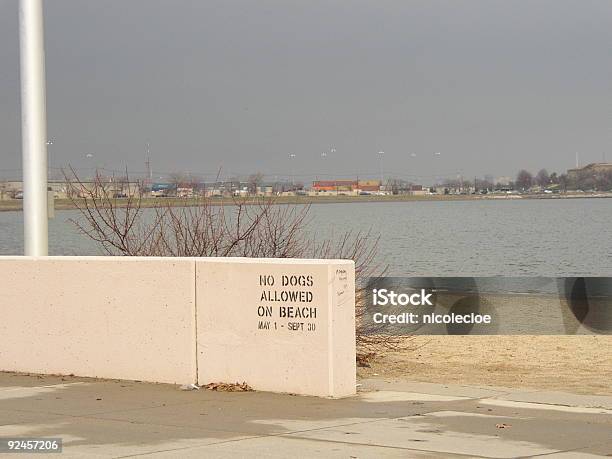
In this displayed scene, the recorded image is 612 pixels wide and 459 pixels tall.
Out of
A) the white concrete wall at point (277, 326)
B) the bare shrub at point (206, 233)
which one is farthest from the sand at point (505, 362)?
the white concrete wall at point (277, 326)

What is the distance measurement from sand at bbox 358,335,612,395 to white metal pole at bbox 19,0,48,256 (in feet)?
14.2

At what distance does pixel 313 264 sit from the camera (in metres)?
11.6

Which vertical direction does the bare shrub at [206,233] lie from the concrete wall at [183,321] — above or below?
above

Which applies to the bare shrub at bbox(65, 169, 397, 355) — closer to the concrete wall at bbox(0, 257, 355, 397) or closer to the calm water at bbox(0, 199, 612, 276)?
the concrete wall at bbox(0, 257, 355, 397)

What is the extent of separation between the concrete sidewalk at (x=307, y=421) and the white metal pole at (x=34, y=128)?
2139 mm

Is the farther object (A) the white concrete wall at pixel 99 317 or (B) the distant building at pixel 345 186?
(B) the distant building at pixel 345 186

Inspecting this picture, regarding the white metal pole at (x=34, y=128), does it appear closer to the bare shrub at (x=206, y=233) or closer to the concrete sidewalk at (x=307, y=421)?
the concrete sidewalk at (x=307, y=421)

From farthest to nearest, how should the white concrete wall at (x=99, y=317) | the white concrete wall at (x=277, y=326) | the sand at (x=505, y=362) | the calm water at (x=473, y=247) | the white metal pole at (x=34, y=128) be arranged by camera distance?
the calm water at (x=473, y=247) → the sand at (x=505, y=362) → the white metal pole at (x=34, y=128) → the white concrete wall at (x=99, y=317) → the white concrete wall at (x=277, y=326)

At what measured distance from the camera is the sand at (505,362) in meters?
14.5

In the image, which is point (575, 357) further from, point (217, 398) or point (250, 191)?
point (217, 398)

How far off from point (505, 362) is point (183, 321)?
672 centimetres

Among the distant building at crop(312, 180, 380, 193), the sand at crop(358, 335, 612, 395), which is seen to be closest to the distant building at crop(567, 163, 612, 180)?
the distant building at crop(312, 180, 380, 193)

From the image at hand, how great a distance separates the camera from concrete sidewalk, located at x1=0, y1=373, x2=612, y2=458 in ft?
29.3

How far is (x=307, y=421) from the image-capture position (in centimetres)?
1023
